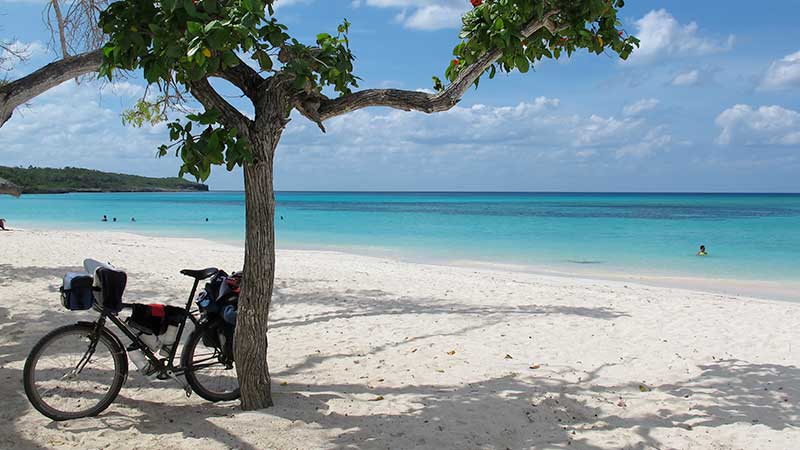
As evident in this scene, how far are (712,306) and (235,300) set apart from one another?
7.70m

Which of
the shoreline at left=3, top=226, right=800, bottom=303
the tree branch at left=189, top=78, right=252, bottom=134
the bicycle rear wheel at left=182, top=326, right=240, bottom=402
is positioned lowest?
the shoreline at left=3, top=226, right=800, bottom=303

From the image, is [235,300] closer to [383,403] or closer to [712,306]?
[383,403]

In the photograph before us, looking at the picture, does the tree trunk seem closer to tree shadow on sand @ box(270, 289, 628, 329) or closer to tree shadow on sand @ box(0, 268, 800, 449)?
tree shadow on sand @ box(0, 268, 800, 449)

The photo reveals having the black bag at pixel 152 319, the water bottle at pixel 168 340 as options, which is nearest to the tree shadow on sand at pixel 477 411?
the water bottle at pixel 168 340

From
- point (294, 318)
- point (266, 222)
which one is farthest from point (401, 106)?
point (294, 318)

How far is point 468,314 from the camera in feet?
26.5

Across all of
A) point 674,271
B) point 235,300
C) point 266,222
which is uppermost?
point 266,222

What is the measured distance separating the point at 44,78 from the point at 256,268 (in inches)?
136

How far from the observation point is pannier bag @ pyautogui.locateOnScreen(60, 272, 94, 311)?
12.6 feet

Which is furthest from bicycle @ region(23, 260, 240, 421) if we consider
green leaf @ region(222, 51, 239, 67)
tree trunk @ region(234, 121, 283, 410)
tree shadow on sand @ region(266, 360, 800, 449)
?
green leaf @ region(222, 51, 239, 67)

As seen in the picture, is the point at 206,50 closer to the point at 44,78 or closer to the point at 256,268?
the point at 256,268

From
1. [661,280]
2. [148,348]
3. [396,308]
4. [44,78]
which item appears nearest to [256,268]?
[148,348]

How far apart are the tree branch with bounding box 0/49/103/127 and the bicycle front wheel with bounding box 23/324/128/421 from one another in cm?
276

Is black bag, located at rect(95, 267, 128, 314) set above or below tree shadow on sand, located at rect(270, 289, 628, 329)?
above
